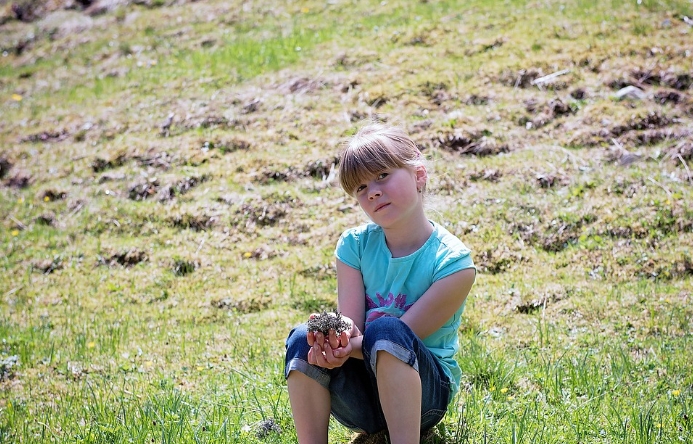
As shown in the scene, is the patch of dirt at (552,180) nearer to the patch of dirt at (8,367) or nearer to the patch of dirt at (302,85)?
the patch of dirt at (302,85)

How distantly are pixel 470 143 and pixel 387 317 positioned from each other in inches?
210

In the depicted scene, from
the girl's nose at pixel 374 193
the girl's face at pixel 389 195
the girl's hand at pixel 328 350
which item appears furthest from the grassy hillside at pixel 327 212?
the girl's nose at pixel 374 193

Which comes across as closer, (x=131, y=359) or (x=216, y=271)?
(x=131, y=359)

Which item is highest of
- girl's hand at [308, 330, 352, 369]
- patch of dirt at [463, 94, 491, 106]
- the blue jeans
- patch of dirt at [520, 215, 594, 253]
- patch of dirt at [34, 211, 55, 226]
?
girl's hand at [308, 330, 352, 369]

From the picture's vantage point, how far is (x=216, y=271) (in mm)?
6887

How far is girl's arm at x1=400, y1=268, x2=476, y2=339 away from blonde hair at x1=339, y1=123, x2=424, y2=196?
56 centimetres

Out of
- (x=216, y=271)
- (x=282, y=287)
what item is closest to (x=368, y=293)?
(x=282, y=287)

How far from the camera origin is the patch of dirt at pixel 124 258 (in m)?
7.36

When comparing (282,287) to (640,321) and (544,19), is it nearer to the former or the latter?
(640,321)

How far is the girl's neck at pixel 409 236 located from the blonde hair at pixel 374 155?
27 centimetres

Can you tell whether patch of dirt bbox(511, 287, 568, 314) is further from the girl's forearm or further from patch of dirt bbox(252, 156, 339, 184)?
patch of dirt bbox(252, 156, 339, 184)

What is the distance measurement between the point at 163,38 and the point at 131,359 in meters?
9.78

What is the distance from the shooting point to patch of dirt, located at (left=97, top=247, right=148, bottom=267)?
24.1 ft

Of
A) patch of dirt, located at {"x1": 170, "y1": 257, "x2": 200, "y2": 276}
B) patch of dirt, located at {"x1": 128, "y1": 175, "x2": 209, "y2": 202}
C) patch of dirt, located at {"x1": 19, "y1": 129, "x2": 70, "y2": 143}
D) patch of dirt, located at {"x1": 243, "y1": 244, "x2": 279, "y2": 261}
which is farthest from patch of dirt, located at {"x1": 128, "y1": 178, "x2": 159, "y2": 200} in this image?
patch of dirt, located at {"x1": 19, "y1": 129, "x2": 70, "y2": 143}
